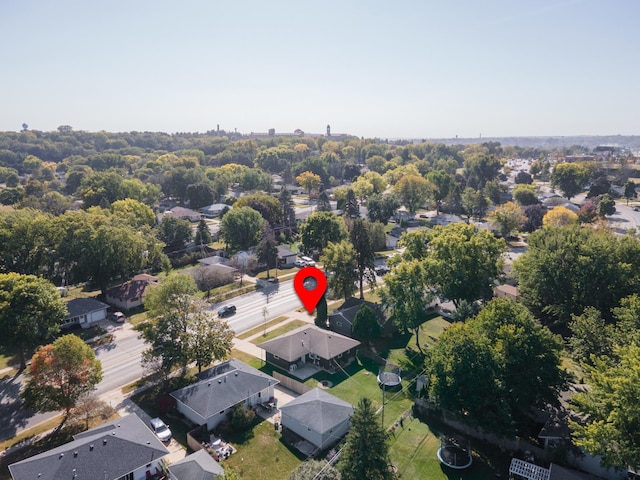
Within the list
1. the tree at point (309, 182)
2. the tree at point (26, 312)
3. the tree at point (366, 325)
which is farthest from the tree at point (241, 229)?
the tree at point (309, 182)

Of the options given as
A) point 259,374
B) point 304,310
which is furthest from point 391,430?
point 304,310

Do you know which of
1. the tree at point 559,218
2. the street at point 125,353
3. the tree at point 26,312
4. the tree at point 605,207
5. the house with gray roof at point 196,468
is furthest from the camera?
the tree at point 605,207

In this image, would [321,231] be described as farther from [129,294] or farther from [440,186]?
[440,186]

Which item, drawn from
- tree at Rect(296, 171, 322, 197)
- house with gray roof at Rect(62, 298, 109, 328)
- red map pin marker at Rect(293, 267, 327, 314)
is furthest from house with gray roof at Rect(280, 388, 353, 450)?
tree at Rect(296, 171, 322, 197)

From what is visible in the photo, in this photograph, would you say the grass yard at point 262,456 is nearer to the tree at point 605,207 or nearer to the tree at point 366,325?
the tree at point 366,325

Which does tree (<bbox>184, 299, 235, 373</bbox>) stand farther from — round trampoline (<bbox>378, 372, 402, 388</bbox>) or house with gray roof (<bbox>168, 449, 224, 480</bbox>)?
round trampoline (<bbox>378, 372, 402, 388</bbox>)

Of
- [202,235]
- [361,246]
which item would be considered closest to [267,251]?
[202,235]

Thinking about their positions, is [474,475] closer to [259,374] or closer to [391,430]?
[391,430]
